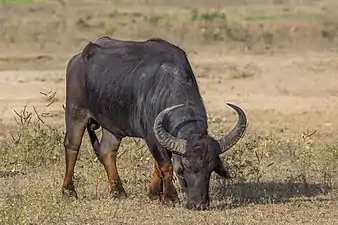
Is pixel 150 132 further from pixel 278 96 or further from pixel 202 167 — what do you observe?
pixel 278 96

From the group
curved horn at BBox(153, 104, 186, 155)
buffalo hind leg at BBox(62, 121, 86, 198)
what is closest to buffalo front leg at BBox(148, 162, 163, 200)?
buffalo hind leg at BBox(62, 121, 86, 198)

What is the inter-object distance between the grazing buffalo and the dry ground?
35cm

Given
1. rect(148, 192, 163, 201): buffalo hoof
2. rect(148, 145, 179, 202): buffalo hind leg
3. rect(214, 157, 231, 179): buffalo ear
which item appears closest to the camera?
rect(214, 157, 231, 179): buffalo ear

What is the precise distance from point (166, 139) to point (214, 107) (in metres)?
9.91

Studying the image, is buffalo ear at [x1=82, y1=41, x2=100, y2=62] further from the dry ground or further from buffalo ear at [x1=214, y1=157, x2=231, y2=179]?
buffalo ear at [x1=214, y1=157, x2=231, y2=179]

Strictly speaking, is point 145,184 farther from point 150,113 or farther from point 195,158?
point 195,158

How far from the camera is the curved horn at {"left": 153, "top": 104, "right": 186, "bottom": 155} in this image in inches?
414

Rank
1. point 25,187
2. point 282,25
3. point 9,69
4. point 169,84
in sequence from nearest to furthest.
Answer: point 169,84, point 25,187, point 9,69, point 282,25

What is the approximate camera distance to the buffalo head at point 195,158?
10523 millimetres

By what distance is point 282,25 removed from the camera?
32094mm

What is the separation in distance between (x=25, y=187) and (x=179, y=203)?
2.13m

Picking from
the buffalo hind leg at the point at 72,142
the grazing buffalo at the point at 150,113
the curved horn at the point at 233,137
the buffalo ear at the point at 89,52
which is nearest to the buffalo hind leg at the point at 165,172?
the grazing buffalo at the point at 150,113

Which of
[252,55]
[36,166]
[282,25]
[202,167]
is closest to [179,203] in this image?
[202,167]

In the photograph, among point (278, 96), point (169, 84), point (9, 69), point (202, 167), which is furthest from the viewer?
point (9, 69)
